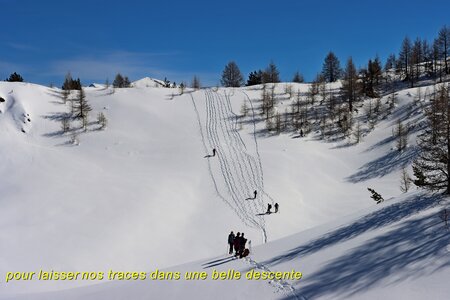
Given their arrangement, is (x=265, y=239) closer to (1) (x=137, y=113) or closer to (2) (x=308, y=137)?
(2) (x=308, y=137)

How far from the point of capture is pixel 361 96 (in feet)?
224

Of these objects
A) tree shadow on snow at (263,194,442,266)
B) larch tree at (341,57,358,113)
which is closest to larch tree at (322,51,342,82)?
larch tree at (341,57,358,113)

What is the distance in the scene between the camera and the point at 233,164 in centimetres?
4378

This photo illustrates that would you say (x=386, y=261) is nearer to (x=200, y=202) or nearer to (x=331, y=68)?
(x=200, y=202)

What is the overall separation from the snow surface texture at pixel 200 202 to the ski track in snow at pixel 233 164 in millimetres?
225

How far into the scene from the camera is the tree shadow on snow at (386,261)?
383 inches

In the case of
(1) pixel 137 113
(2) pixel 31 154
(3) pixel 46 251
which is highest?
(1) pixel 137 113

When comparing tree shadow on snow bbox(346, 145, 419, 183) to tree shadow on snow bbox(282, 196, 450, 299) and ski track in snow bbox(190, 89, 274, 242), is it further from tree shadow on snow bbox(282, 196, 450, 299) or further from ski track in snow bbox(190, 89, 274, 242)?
tree shadow on snow bbox(282, 196, 450, 299)

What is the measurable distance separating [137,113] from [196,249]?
35.3 m

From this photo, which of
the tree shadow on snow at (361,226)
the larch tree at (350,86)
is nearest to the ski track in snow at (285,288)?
the tree shadow on snow at (361,226)

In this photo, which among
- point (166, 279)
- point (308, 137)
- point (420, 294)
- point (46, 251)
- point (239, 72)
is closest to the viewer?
point (420, 294)

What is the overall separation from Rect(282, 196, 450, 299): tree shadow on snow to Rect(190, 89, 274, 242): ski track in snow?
51.6ft

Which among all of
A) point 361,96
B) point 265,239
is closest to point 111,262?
point 265,239

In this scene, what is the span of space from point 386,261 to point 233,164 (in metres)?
33.2
